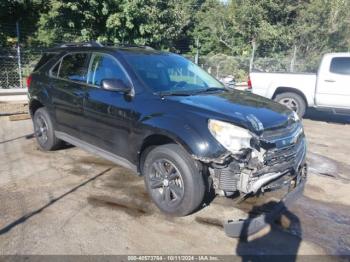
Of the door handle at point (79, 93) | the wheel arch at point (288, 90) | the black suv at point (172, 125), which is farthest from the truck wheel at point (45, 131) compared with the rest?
the wheel arch at point (288, 90)

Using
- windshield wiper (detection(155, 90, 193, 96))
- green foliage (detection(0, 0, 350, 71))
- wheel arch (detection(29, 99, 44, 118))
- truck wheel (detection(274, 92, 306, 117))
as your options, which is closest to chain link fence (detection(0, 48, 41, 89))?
green foliage (detection(0, 0, 350, 71))

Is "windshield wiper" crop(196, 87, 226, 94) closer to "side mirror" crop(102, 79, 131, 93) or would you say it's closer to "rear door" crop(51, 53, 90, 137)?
"side mirror" crop(102, 79, 131, 93)

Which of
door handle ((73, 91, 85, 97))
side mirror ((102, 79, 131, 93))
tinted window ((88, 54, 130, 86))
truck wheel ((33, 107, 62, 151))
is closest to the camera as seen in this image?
side mirror ((102, 79, 131, 93))

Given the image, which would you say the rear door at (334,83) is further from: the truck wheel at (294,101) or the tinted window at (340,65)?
the truck wheel at (294,101)

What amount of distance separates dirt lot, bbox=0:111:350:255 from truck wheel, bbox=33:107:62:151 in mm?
320

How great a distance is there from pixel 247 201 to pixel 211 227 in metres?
0.80

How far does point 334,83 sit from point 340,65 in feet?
1.59

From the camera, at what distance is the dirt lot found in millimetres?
3484

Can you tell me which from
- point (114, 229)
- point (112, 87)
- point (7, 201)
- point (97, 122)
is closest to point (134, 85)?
point (112, 87)

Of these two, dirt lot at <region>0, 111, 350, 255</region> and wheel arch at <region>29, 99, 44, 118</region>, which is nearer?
dirt lot at <region>0, 111, 350, 255</region>

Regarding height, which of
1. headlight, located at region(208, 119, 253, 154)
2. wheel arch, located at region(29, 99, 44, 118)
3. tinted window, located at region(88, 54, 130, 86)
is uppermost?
tinted window, located at region(88, 54, 130, 86)

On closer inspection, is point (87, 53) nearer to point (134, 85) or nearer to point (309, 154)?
point (134, 85)

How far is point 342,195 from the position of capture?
15.9 feet

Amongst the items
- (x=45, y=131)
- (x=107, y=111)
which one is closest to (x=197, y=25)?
(x=45, y=131)
